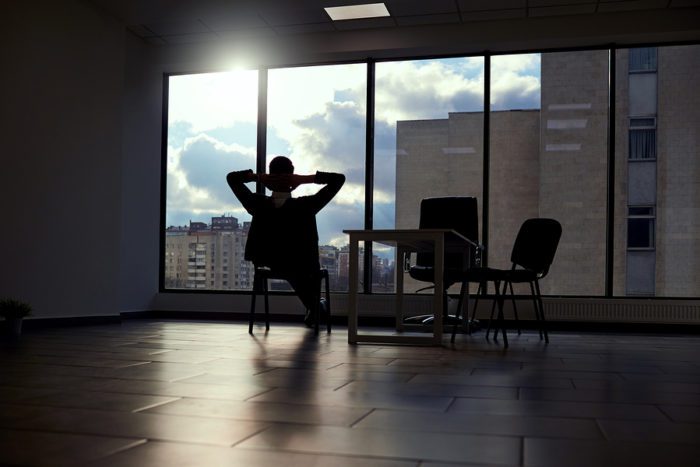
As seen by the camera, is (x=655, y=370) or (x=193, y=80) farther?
(x=193, y=80)

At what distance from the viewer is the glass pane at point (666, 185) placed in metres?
6.79

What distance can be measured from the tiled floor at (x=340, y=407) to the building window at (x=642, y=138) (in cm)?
319

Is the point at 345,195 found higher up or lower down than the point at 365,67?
lower down

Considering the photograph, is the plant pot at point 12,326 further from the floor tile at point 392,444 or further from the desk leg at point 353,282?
the floor tile at point 392,444

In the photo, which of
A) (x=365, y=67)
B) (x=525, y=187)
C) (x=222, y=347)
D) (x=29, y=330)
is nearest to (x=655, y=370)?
(x=222, y=347)

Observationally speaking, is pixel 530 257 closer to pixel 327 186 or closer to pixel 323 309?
pixel 327 186

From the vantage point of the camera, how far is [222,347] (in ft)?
13.9

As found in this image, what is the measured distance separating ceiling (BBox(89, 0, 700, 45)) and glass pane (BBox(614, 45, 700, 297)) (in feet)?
2.35

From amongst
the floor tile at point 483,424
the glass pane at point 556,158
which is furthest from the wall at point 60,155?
the floor tile at point 483,424

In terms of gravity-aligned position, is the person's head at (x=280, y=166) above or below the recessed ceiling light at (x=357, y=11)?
below

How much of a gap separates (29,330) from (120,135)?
2.06 metres

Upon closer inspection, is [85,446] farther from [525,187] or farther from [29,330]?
[525,187]

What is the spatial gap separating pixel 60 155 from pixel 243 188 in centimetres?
158

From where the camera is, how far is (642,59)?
6965 mm
